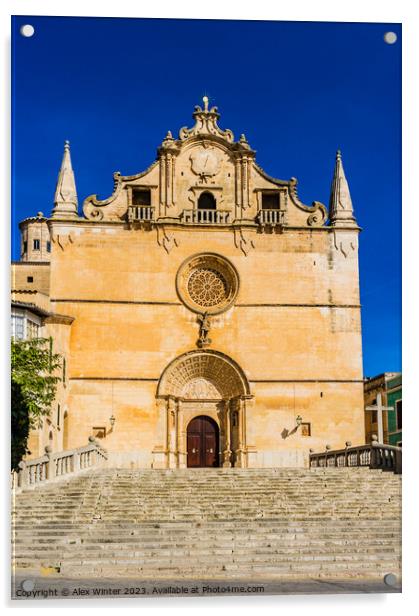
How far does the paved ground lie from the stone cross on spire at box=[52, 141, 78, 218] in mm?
18801

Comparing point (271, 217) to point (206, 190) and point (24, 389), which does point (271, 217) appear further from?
point (24, 389)

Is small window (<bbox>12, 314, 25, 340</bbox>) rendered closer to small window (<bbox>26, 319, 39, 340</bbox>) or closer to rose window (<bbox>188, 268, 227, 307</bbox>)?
small window (<bbox>26, 319, 39, 340</bbox>)

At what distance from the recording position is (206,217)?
31.8m

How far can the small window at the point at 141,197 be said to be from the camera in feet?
105

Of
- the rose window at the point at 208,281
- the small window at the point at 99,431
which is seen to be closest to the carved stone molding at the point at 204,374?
the rose window at the point at 208,281

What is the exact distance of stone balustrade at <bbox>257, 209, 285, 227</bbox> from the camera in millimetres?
31688

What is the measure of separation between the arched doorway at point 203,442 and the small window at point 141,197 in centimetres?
751

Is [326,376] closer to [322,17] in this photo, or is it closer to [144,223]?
[144,223]

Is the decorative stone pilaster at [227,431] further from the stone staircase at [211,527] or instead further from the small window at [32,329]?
the stone staircase at [211,527]
